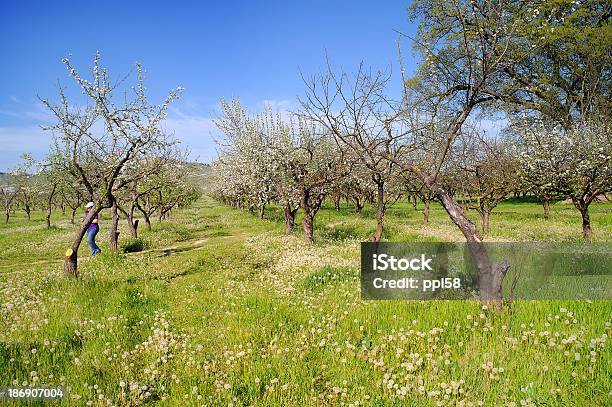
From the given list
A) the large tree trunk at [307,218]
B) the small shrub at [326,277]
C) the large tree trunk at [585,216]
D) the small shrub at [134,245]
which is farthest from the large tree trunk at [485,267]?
the small shrub at [134,245]

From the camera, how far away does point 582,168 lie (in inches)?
679

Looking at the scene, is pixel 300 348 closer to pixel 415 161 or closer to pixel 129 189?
pixel 415 161

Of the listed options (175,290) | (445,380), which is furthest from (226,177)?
(445,380)

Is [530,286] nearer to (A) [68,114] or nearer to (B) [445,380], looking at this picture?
(B) [445,380]

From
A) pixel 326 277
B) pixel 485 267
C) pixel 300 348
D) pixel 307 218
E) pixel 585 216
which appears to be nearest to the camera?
pixel 300 348

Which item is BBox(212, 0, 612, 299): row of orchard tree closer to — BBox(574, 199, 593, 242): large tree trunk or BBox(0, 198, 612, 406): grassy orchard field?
BBox(574, 199, 593, 242): large tree trunk

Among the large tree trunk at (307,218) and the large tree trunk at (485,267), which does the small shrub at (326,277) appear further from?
the large tree trunk at (307,218)

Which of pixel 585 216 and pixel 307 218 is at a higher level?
pixel 585 216

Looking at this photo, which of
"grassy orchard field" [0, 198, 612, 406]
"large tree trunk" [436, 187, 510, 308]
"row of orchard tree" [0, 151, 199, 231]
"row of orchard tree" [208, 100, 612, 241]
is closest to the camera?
"grassy orchard field" [0, 198, 612, 406]

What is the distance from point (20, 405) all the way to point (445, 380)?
5.70 metres

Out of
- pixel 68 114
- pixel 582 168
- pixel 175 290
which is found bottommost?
pixel 175 290

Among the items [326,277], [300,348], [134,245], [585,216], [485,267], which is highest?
[585,216]

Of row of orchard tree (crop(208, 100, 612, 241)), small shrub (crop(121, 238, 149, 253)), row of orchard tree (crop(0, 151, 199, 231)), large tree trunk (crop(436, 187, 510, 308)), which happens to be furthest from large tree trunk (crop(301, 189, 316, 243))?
large tree trunk (crop(436, 187, 510, 308))

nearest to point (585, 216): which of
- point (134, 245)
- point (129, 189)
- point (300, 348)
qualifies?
point (300, 348)
